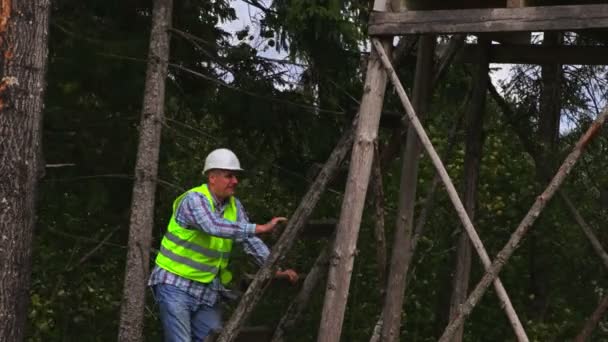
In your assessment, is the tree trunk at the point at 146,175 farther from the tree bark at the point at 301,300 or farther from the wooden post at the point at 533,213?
the wooden post at the point at 533,213

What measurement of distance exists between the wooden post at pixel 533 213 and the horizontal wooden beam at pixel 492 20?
1.71ft

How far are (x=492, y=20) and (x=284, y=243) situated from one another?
196 cm

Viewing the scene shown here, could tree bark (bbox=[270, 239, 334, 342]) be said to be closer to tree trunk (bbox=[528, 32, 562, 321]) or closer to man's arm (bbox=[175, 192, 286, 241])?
man's arm (bbox=[175, 192, 286, 241])

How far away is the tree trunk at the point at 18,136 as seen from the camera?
812 centimetres

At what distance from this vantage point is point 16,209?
821 cm

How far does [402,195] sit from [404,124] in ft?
2.23

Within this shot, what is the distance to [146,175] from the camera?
998 centimetres

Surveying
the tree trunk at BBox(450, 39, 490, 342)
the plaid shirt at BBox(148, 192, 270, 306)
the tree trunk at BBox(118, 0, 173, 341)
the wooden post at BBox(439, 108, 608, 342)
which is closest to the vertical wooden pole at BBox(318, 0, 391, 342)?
the plaid shirt at BBox(148, 192, 270, 306)

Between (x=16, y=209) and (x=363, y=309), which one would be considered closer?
(x=16, y=209)

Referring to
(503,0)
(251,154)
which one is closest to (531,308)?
(251,154)

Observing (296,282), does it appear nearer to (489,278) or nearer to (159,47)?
(489,278)

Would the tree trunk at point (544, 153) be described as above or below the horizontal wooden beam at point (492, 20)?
below

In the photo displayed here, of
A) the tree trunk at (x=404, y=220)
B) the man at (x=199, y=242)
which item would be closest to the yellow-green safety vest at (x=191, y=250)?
the man at (x=199, y=242)

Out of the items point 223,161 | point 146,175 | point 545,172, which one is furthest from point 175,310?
point 545,172
